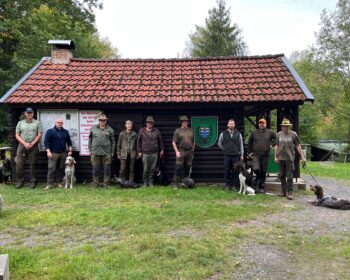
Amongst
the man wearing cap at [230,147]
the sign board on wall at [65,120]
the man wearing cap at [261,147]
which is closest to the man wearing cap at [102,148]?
the sign board on wall at [65,120]

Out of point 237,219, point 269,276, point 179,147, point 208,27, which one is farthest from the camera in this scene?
point 208,27

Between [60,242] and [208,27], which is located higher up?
[208,27]

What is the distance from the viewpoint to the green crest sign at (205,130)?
10391 millimetres

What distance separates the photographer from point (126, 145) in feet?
32.0

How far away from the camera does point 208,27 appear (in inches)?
1260

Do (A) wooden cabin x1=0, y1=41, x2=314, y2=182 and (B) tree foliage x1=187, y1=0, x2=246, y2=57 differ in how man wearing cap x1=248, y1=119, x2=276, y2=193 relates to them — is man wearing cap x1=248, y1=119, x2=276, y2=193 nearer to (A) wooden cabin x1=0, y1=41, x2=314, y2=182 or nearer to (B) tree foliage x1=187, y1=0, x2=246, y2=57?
(A) wooden cabin x1=0, y1=41, x2=314, y2=182

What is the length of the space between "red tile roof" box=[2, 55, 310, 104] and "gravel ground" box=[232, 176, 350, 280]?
11.3ft

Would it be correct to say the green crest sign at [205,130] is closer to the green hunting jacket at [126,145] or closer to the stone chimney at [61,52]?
the green hunting jacket at [126,145]

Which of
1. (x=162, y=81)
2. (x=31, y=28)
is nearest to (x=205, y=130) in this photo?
(x=162, y=81)

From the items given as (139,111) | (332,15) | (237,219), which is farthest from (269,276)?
(332,15)

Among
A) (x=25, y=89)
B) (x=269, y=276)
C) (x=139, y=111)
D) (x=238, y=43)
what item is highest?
(x=238, y=43)

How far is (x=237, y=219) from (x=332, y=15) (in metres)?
25.1

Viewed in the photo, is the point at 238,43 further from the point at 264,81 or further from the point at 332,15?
the point at 264,81

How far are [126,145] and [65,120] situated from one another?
215cm
